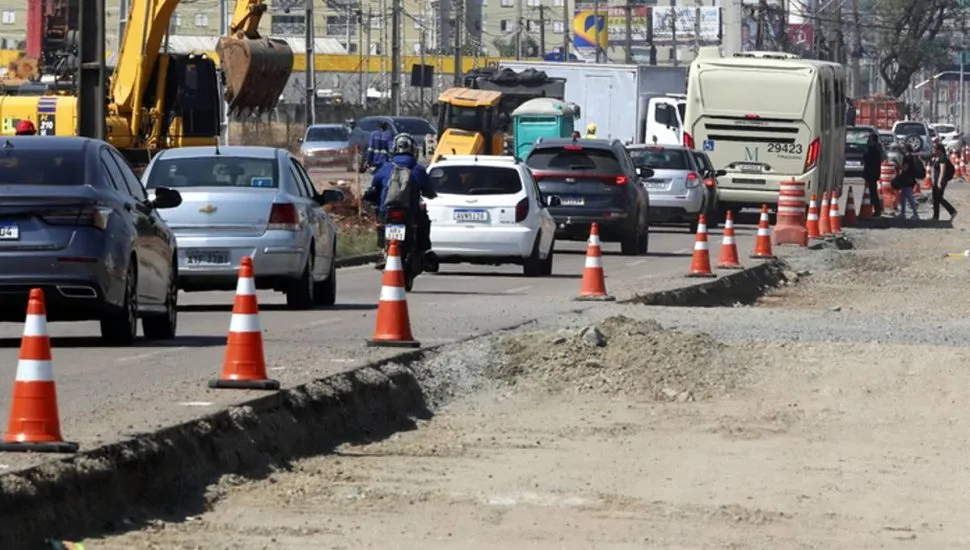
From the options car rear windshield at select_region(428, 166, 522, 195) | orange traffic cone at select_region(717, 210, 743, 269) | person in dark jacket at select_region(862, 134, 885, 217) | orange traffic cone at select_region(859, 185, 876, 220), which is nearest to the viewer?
car rear windshield at select_region(428, 166, 522, 195)

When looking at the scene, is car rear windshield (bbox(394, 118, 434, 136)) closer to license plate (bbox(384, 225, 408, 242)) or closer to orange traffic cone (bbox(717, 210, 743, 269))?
orange traffic cone (bbox(717, 210, 743, 269))

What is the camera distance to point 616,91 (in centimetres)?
6781

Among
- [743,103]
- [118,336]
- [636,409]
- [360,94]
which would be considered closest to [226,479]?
[636,409]

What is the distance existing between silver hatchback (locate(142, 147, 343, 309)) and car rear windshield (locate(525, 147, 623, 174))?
38.1ft

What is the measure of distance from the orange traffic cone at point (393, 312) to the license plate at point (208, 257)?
4639 millimetres

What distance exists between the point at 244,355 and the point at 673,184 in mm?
28864

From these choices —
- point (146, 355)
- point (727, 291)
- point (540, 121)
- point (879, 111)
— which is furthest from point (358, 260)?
point (879, 111)

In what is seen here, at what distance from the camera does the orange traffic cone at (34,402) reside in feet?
31.5

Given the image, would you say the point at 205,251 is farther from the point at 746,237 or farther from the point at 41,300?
the point at 746,237

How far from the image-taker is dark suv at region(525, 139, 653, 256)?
32.9m

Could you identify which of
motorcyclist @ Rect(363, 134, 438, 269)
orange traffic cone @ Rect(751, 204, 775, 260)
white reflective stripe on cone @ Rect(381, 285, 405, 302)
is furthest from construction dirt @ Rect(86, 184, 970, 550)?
orange traffic cone @ Rect(751, 204, 775, 260)

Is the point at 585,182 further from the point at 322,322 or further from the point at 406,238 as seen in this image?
the point at 322,322

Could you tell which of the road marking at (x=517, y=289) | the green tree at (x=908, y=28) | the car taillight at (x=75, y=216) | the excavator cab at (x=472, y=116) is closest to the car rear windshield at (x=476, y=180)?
the road marking at (x=517, y=289)

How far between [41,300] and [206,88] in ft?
89.8
